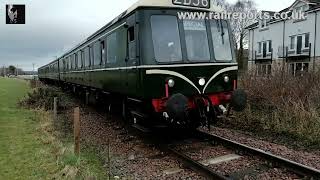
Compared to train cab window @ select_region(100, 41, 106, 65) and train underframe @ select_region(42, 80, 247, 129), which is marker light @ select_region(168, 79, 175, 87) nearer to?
train underframe @ select_region(42, 80, 247, 129)

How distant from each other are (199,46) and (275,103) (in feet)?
15.1

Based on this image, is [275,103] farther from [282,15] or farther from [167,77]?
[282,15]

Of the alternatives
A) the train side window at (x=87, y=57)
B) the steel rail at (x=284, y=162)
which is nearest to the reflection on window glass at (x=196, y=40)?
the steel rail at (x=284, y=162)

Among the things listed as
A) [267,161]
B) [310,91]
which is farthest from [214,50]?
[310,91]

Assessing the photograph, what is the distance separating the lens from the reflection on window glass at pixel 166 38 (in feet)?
29.2

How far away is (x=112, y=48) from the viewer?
1156cm

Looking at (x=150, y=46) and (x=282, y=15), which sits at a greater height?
(x=282, y=15)

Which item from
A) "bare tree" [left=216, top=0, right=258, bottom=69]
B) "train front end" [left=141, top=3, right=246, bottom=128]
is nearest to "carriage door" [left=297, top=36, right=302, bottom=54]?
"bare tree" [left=216, top=0, right=258, bottom=69]

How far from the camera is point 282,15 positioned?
41250 millimetres

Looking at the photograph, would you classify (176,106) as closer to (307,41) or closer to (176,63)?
(176,63)

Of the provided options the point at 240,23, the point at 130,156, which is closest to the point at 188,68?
the point at 130,156

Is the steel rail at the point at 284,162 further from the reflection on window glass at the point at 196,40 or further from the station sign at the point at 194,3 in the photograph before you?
the station sign at the point at 194,3

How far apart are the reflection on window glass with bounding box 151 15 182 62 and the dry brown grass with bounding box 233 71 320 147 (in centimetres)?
373

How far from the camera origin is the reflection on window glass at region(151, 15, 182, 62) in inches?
351
